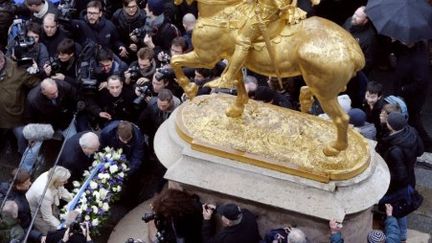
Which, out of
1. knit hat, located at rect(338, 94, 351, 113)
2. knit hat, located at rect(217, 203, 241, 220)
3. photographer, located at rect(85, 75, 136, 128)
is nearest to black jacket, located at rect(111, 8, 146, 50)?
photographer, located at rect(85, 75, 136, 128)

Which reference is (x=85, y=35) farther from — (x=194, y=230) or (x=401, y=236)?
(x=401, y=236)

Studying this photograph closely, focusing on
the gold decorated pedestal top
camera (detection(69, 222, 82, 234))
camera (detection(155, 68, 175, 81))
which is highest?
the gold decorated pedestal top

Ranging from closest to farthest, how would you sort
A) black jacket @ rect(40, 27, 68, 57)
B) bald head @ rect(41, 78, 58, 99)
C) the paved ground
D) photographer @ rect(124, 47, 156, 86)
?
the paved ground, bald head @ rect(41, 78, 58, 99), photographer @ rect(124, 47, 156, 86), black jacket @ rect(40, 27, 68, 57)

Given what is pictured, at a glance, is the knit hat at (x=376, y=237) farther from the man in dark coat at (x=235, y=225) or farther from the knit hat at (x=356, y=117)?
the knit hat at (x=356, y=117)

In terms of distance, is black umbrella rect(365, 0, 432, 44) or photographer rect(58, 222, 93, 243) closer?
photographer rect(58, 222, 93, 243)

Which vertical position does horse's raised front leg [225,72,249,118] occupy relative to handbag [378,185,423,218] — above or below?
above

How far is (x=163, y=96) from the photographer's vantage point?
10.2 metres

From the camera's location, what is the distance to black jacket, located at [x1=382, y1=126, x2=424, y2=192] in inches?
378

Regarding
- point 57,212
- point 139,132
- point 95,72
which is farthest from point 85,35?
point 57,212

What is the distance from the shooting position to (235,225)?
28.4ft

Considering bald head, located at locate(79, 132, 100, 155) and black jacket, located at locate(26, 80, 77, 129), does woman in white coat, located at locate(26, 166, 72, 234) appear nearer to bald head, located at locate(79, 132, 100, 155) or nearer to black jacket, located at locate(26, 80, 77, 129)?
bald head, located at locate(79, 132, 100, 155)

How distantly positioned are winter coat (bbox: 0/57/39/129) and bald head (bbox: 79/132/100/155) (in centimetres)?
162

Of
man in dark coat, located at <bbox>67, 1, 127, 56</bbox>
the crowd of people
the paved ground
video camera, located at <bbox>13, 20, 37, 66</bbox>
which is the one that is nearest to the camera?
the crowd of people

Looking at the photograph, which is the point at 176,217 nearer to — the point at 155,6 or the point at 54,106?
the point at 54,106
